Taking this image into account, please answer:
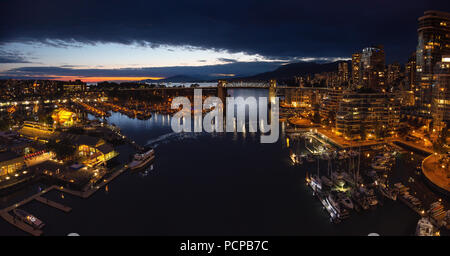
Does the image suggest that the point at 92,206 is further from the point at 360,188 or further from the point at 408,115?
the point at 408,115

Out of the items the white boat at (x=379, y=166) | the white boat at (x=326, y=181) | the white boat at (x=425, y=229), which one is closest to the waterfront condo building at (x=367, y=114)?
the white boat at (x=379, y=166)

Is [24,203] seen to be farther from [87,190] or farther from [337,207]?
[337,207]

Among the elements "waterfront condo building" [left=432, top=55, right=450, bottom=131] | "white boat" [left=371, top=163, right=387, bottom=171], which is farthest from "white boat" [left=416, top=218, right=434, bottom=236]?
"waterfront condo building" [left=432, top=55, right=450, bottom=131]

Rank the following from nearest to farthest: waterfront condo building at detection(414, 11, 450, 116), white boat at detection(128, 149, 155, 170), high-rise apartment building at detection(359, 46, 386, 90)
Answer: white boat at detection(128, 149, 155, 170), waterfront condo building at detection(414, 11, 450, 116), high-rise apartment building at detection(359, 46, 386, 90)

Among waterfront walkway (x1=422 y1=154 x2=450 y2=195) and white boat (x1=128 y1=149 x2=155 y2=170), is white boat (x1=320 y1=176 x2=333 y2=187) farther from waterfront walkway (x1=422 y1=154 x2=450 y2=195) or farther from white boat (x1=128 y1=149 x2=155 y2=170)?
white boat (x1=128 y1=149 x2=155 y2=170)
